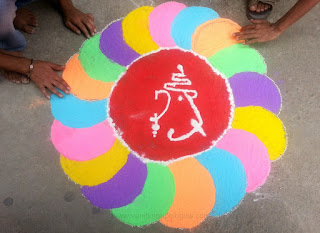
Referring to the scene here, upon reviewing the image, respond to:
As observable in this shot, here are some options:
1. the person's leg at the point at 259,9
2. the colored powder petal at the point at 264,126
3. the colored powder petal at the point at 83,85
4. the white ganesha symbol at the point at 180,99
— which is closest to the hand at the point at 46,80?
the colored powder petal at the point at 83,85

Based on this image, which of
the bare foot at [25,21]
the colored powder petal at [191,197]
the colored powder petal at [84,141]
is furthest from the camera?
the bare foot at [25,21]

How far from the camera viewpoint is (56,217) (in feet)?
4.56

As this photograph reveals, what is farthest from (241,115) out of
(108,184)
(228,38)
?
(108,184)

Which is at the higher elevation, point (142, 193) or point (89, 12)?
point (89, 12)

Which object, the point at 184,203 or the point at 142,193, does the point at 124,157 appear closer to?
the point at 142,193

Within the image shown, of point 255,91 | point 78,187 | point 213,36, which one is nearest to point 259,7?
point 213,36

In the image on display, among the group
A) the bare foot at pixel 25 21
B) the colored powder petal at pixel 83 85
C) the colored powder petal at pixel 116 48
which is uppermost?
the bare foot at pixel 25 21

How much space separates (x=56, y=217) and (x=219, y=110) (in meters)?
0.84

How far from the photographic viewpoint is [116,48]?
5.28 feet

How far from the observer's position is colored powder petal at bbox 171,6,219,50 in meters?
1.61

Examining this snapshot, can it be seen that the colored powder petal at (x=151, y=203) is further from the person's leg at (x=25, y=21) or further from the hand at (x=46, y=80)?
the person's leg at (x=25, y=21)

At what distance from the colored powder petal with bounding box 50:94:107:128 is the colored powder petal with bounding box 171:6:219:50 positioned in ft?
1.56

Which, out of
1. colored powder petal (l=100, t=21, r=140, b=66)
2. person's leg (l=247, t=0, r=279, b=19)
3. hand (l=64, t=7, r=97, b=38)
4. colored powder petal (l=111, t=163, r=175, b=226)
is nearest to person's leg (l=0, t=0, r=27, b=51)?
hand (l=64, t=7, r=97, b=38)

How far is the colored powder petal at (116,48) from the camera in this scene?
159cm
